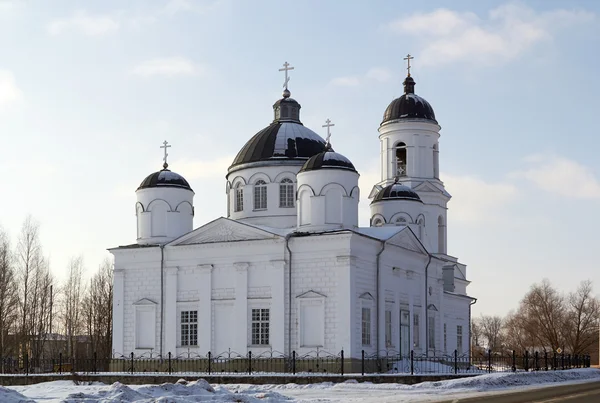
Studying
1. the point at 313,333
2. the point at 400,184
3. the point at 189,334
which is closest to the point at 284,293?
the point at 313,333

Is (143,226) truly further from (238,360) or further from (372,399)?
(372,399)

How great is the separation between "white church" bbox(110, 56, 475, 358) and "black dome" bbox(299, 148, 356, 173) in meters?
0.05

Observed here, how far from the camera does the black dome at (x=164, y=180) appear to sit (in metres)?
43.1

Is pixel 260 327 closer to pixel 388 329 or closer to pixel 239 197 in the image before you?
pixel 388 329

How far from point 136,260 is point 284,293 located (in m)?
7.80

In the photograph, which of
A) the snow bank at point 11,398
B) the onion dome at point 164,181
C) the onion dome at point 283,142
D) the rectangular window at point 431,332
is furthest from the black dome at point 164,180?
the snow bank at point 11,398

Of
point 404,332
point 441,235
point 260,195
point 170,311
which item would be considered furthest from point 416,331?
point 170,311

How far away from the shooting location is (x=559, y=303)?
269 ft

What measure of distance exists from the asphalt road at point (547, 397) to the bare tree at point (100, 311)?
39.3 meters

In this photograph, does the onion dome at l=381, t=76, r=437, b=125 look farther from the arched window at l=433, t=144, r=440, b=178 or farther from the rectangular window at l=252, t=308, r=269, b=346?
the rectangular window at l=252, t=308, r=269, b=346

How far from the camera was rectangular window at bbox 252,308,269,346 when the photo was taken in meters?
38.2

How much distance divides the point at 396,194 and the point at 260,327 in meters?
12.1

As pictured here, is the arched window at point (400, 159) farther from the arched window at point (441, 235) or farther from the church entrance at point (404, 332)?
the church entrance at point (404, 332)

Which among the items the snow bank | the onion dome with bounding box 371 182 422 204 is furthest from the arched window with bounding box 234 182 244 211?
the snow bank
